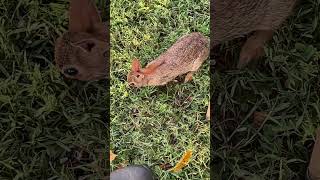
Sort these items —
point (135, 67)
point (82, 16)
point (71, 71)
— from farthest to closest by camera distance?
point (135, 67), point (71, 71), point (82, 16)

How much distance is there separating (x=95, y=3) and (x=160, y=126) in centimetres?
70

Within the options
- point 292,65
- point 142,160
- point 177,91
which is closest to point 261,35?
point 292,65

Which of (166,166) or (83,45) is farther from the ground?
(83,45)

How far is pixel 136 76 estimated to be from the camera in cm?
302

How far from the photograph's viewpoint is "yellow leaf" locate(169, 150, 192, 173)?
2.93 meters

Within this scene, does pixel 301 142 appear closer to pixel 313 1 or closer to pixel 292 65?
pixel 292 65

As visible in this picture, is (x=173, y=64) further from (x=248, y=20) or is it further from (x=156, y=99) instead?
(x=248, y=20)

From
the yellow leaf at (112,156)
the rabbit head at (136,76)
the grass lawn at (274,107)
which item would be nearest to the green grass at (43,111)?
the yellow leaf at (112,156)

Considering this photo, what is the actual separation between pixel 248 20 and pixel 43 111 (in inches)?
40.3

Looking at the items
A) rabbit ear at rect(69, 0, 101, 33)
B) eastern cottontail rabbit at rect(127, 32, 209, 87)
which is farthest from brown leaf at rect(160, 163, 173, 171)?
rabbit ear at rect(69, 0, 101, 33)

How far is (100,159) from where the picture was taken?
2916 mm

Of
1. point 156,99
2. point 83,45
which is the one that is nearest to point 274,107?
point 156,99

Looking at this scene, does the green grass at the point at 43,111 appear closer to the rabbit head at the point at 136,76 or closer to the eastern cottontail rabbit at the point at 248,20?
the rabbit head at the point at 136,76

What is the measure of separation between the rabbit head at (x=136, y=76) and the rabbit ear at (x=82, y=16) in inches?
11.5
